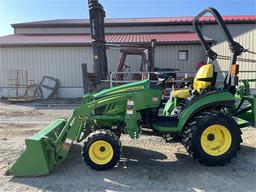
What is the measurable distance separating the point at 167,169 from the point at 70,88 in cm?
Result: 1166

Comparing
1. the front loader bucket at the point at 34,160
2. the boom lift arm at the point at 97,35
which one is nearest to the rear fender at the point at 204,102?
the front loader bucket at the point at 34,160

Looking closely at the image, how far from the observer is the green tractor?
450 cm

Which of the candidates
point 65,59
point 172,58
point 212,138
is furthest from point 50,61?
point 212,138

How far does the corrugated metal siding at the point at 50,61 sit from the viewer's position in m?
15.6

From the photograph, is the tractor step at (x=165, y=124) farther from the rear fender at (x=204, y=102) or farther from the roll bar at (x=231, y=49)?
the roll bar at (x=231, y=49)

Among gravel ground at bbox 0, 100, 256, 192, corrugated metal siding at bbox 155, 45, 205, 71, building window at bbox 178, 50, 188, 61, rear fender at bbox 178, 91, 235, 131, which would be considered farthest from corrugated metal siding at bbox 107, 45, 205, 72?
rear fender at bbox 178, 91, 235, 131

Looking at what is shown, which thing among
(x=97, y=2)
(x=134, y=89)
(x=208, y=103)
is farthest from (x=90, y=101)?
(x=97, y=2)

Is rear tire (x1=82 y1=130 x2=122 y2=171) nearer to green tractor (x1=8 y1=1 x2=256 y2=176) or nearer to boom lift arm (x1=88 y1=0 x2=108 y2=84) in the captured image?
green tractor (x1=8 y1=1 x2=256 y2=176)

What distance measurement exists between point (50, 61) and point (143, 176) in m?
12.5

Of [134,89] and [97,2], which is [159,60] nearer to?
[97,2]

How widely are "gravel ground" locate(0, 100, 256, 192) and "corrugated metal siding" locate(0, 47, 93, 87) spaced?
9803 millimetres

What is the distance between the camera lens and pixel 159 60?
51.4ft

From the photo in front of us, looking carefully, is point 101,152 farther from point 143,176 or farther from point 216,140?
point 216,140

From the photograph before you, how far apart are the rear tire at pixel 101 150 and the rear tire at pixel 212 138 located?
1133 millimetres
